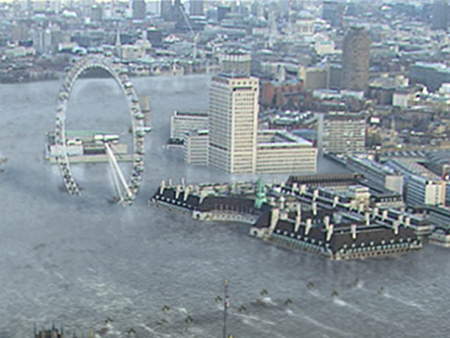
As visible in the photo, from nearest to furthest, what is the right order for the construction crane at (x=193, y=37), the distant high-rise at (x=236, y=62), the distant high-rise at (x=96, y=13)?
1. the distant high-rise at (x=236, y=62)
2. the construction crane at (x=193, y=37)
3. the distant high-rise at (x=96, y=13)

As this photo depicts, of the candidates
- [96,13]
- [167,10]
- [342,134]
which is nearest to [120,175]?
[342,134]

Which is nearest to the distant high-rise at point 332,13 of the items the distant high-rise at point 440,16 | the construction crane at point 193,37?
the distant high-rise at point 440,16

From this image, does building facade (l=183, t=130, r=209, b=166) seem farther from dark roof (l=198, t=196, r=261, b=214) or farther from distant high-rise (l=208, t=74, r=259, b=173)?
dark roof (l=198, t=196, r=261, b=214)

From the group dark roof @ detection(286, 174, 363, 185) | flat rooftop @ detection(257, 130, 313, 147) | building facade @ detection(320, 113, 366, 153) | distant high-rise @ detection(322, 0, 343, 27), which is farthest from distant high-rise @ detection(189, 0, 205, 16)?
dark roof @ detection(286, 174, 363, 185)

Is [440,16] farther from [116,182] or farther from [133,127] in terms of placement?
[116,182]

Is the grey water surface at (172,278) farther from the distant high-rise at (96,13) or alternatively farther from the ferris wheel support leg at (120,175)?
the distant high-rise at (96,13)

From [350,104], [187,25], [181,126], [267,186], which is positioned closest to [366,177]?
[267,186]
